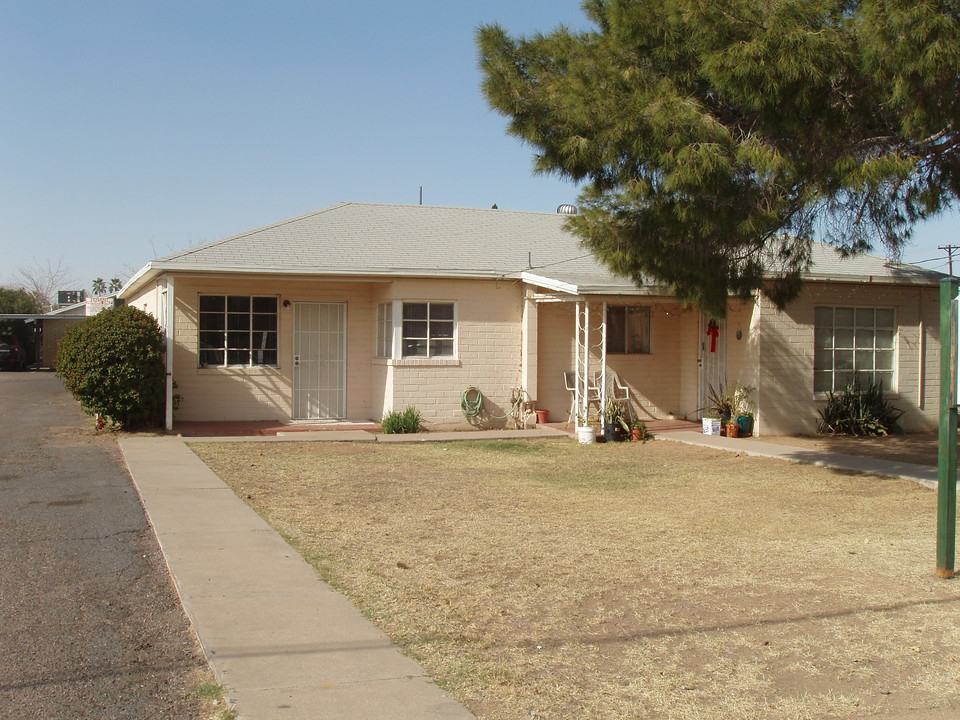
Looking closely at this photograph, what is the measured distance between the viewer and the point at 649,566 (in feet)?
23.4

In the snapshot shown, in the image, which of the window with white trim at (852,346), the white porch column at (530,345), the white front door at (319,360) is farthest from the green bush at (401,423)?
the window with white trim at (852,346)

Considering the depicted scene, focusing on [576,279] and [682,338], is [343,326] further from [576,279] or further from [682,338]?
[682,338]

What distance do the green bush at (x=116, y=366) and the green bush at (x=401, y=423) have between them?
3662 millimetres

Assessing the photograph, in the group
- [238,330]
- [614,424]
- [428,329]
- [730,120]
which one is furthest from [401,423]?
[730,120]

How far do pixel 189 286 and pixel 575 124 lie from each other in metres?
8.80

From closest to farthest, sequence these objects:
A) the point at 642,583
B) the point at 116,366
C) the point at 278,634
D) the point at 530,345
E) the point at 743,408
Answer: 1. the point at 278,634
2. the point at 642,583
3. the point at 116,366
4. the point at 743,408
5. the point at 530,345

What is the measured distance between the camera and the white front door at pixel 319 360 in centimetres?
1675

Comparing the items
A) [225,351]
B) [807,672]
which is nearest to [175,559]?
[807,672]

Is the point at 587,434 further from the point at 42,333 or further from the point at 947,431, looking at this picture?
the point at 42,333

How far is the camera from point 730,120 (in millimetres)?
10023

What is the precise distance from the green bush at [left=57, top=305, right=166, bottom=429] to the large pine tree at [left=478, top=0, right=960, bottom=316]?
7.51 meters

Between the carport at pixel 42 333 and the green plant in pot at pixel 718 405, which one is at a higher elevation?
the carport at pixel 42 333

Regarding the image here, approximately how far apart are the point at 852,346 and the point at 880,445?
8.43ft

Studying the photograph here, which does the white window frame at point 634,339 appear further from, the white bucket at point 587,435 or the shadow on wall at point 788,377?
the white bucket at point 587,435
